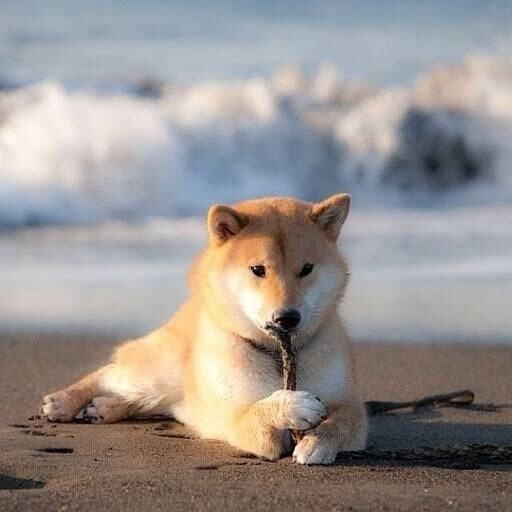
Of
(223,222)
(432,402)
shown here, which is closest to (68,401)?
(223,222)

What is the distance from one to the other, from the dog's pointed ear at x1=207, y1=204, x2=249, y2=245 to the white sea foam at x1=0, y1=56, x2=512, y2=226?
1085 centimetres

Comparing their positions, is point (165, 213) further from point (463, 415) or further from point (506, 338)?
point (463, 415)

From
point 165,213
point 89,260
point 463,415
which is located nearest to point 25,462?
point 463,415

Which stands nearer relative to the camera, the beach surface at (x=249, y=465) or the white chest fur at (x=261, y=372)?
the beach surface at (x=249, y=465)

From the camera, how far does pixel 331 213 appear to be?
5.68 meters

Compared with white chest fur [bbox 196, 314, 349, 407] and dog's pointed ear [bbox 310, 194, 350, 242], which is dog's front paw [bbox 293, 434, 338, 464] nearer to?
white chest fur [bbox 196, 314, 349, 407]

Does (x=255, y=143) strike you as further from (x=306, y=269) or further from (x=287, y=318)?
(x=287, y=318)

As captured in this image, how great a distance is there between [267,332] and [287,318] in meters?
0.21

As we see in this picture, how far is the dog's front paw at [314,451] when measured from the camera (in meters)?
5.11

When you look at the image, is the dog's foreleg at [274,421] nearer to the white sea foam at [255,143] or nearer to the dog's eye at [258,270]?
the dog's eye at [258,270]

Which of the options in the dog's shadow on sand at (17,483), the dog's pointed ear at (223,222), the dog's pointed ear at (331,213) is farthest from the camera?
the dog's pointed ear at (331,213)

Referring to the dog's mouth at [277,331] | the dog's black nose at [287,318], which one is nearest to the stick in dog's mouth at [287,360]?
the dog's mouth at [277,331]

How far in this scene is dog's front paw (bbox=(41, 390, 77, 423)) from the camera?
636 cm

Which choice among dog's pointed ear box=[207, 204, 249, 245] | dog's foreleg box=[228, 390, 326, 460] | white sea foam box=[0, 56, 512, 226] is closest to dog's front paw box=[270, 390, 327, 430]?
dog's foreleg box=[228, 390, 326, 460]
